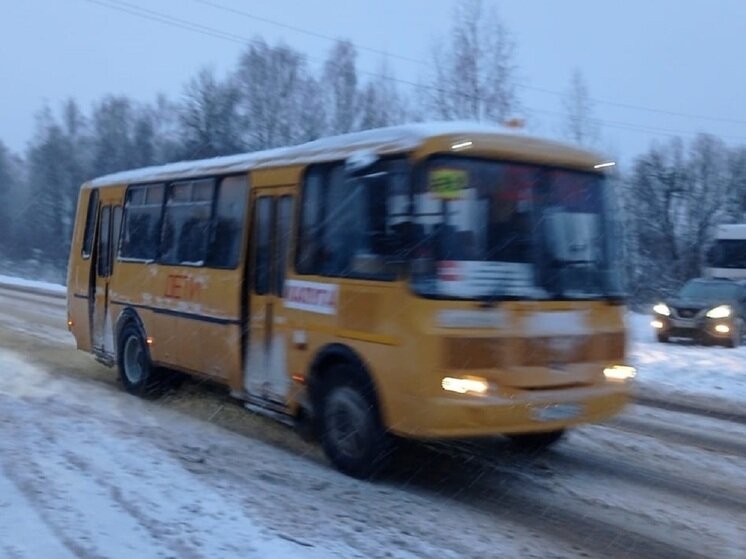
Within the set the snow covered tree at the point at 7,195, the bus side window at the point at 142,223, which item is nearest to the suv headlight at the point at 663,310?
Answer: the bus side window at the point at 142,223

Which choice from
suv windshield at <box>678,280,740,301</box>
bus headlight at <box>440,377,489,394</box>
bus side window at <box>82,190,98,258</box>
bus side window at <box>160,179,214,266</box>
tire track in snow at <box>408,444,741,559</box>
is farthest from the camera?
suv windshield at <box>678,280,740,301</box>

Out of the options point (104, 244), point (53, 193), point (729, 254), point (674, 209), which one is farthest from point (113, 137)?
point (104, 244)

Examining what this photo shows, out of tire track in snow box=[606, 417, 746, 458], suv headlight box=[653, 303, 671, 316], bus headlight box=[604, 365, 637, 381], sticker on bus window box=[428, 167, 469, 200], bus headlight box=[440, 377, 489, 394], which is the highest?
sticker on bus window box=[428, 167, 469, 200]

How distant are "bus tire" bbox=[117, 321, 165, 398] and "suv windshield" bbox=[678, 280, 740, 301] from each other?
13376 millimetres

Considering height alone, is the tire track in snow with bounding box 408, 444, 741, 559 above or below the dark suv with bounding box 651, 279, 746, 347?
below

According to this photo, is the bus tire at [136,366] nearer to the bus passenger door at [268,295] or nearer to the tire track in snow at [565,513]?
the bus passenger door at [268,295]

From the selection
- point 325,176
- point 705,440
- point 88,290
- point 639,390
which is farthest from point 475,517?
point 88,290

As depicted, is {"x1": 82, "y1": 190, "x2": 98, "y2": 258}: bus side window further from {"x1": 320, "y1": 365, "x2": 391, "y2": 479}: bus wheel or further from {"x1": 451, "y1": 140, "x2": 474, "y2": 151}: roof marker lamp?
{"x1": 451, "y1": 140, "x2": 474, "y2": 151}: roof marker lamp

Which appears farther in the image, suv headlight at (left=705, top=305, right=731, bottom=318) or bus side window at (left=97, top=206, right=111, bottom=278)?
suv headlight at (left=705, top=305, right=731, bottom=318)

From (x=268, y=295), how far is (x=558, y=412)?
324 cm

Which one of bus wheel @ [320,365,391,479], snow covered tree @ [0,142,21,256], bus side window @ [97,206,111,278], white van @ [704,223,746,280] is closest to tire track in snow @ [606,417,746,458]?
bus wheel @ [320,365,391,479]

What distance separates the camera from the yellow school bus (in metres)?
7.54

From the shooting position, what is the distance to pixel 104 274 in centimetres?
1395

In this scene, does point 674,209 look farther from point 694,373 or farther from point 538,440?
point 538,440
